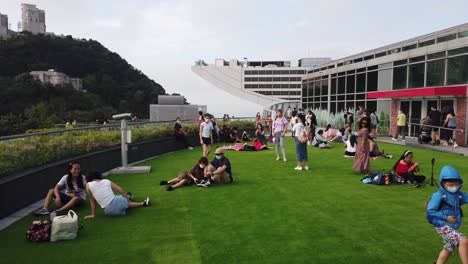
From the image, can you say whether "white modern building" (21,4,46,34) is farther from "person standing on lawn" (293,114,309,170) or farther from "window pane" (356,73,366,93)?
"person standing on lawn" (293,114,309,170)

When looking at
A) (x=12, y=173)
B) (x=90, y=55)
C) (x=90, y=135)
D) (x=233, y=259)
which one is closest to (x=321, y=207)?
(x=233, y=259)

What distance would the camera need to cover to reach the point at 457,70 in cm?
1852

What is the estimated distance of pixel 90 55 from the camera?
122 m

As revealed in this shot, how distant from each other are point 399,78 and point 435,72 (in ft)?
11.8

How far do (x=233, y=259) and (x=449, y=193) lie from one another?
266 centimetres

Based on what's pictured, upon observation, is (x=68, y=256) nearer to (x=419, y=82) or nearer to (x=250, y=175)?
(x=250, y=175)

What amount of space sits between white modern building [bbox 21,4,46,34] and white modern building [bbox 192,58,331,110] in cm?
10309

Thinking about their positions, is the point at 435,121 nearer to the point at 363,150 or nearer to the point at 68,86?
the point at 363,150

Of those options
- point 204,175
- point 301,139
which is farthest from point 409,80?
point 204,175

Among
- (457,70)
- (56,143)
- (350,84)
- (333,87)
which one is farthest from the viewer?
(333,87)

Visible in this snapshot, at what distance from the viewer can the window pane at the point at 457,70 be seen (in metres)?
18.0

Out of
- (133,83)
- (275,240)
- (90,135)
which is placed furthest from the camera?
(133,83)

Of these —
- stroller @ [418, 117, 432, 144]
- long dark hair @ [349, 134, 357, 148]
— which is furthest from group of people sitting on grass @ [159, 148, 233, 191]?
stroller @ [418, 117, 432, 144]

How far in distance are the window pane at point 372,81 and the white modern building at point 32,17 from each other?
180030 mm
